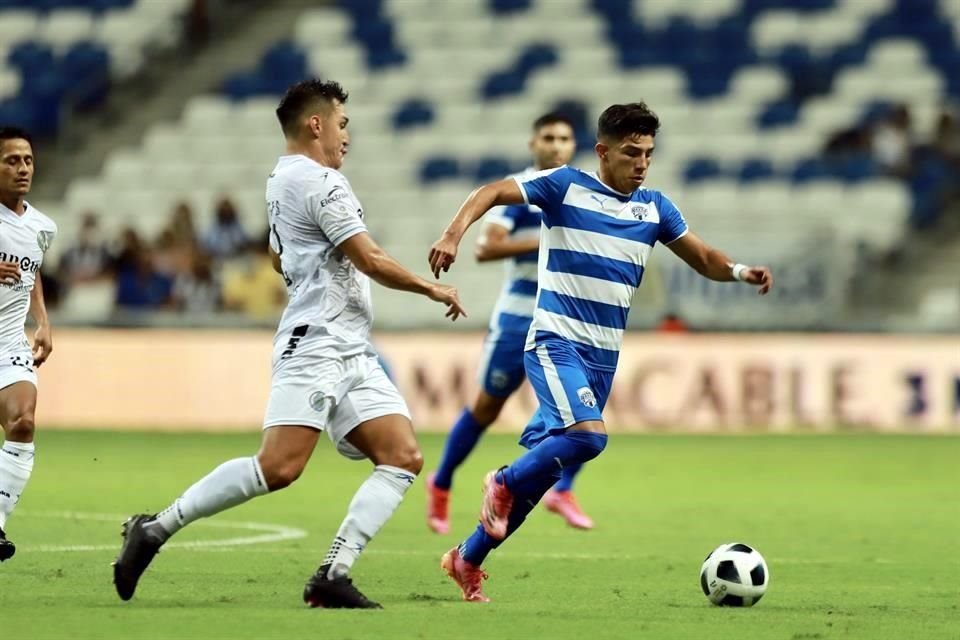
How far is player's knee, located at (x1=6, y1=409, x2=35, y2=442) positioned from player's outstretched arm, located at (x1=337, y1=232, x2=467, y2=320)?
2392mm

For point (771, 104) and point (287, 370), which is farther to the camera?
point (771, 104)

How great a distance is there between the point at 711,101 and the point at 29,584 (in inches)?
730

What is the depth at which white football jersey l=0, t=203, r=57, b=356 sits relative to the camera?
9094 millimetres

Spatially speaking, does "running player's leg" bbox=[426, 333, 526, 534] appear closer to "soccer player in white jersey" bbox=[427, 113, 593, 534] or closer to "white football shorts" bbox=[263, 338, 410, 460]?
"soccer player in white jersey" bbox=[427, 113, 593, 534]

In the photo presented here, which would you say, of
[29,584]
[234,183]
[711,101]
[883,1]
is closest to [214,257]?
[234,183]

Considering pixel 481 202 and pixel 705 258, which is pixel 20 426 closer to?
pixel 481 202

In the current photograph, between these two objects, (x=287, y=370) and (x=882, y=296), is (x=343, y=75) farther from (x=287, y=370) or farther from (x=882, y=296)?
(x=287, y=370)

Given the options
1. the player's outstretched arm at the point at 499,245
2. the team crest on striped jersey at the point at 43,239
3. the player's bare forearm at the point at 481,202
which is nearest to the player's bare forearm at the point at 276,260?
the player's bare forearm at the point at 481,202

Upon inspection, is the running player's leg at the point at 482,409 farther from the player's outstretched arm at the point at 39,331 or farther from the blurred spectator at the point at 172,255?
the blurred spectator at the point at 172,255

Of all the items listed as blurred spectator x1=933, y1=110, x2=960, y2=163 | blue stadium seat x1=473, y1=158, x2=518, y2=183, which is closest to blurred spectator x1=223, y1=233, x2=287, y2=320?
blue stadium seat x1=473, y1=158, x2=518, y2=183

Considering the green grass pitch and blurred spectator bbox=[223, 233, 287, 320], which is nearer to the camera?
the green grass pitch

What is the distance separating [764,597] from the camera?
8.20 meters

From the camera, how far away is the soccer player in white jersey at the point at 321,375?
23.8 ft

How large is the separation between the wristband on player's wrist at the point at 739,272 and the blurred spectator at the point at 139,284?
14617 millimetres
